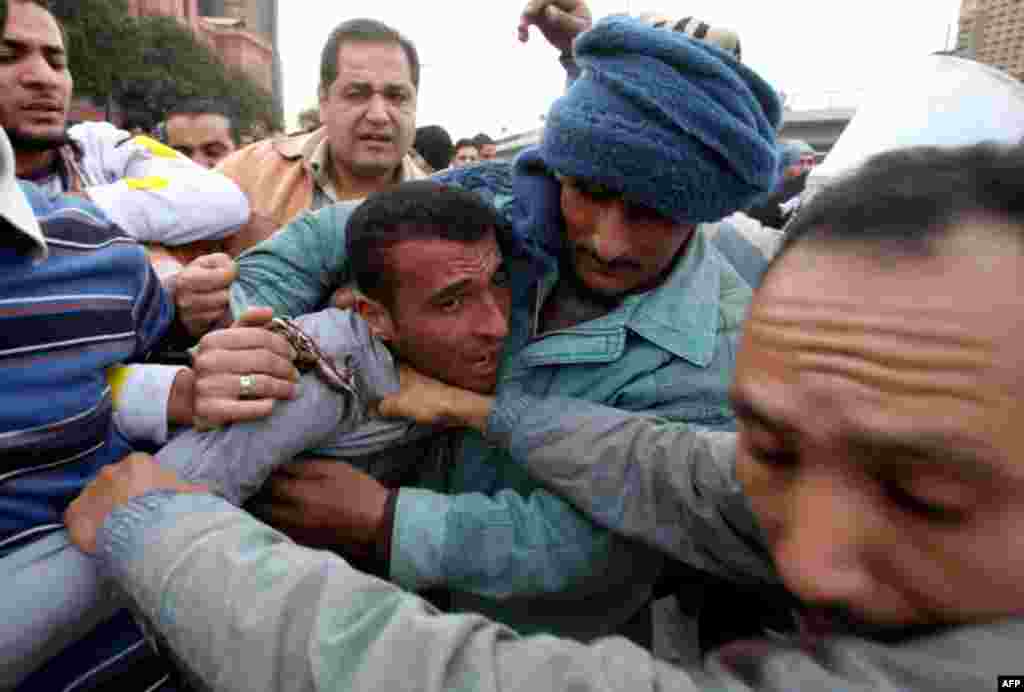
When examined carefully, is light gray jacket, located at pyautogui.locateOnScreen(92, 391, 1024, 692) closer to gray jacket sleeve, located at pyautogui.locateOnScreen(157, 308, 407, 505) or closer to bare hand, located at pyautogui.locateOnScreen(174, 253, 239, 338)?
gray jacket sleeve, located at pyautogui.locateOnScreen(157, 308, 407, 505)

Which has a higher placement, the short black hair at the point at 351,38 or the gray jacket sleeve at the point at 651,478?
the short black hair at the point at 351,38

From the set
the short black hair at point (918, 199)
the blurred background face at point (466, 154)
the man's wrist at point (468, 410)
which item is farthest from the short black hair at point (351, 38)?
the blurred background face at point (466, 154)

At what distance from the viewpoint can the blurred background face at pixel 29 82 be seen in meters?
2.19

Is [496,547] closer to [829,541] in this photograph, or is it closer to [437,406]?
[437,406]

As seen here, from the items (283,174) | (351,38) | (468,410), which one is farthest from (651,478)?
(351,38)

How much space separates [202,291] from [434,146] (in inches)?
231

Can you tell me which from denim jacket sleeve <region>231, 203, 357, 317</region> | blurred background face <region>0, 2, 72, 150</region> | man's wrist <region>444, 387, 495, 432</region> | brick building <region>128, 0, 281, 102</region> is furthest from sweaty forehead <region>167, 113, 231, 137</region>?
brick building <region>128, 0, 281, 102</region>

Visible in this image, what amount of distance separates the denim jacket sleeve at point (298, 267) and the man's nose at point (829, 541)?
4.47ft

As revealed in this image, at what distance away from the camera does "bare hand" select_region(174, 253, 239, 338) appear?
61.0 inches

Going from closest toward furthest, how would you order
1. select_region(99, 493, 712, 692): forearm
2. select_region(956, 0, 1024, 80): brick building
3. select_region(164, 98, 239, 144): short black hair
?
select_region(99, 493, 712, 692): forearm → select_region(164, 98, 239, 144): short black hair → select_region(956, 0, 1024, 80): brick building

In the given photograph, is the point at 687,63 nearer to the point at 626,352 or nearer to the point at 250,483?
the point at 626,352

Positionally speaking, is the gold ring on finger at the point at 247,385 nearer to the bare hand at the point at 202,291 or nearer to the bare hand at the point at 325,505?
the bare hand at the point at 325,505

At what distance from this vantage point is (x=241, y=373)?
4.18ft

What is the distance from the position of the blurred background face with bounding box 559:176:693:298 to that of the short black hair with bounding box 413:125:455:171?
18.4 feet
